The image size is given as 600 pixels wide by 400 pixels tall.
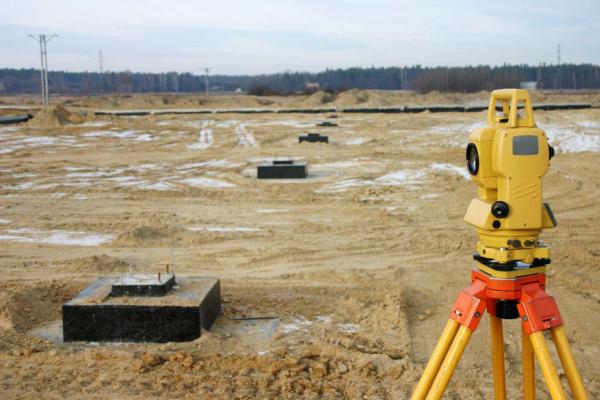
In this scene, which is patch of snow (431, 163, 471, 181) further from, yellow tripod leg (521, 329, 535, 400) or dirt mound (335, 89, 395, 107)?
dirt mound (335, 89, 395, 107)

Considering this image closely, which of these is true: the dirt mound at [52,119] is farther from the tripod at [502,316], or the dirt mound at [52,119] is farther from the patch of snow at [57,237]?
the tripod at [502,316]

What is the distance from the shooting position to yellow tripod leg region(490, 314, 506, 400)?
10.1 feet

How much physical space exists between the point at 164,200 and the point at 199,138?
12.9 m

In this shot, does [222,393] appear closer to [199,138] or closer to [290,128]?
[199,138]

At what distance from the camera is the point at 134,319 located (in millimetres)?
5344

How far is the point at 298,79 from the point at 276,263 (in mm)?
136852

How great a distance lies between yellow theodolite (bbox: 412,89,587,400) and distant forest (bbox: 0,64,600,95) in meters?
89.1

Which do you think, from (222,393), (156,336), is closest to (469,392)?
(222,393)

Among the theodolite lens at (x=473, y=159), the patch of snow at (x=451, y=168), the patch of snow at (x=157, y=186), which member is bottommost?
the patch of snow at (x=157, y=186)

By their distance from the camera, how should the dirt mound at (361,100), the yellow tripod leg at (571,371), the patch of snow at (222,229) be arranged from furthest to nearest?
the dirt mound at (361,100)
the patch of snow at (222,229)
the yellow tripod leg at (571,371)

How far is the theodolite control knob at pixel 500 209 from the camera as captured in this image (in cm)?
284

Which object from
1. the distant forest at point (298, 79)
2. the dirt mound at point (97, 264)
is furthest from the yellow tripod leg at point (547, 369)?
the distant forest at point (298, 79)

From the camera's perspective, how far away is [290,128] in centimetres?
2842

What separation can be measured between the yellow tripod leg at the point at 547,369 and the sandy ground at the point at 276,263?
5.74ft
